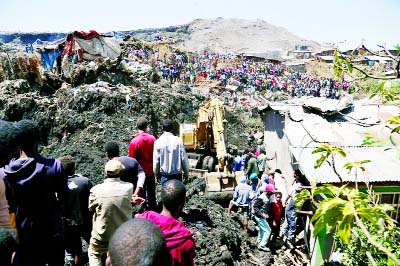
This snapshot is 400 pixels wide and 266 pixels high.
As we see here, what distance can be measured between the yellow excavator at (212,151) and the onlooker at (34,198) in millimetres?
6879

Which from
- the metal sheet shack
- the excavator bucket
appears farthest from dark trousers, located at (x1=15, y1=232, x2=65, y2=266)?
the excavator bucket

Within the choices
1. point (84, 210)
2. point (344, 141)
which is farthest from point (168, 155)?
point (344, 141)

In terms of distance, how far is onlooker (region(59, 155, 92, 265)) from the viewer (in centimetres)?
450

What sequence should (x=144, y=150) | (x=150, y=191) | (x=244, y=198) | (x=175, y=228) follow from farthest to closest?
1. (x=244, y=198)
2. (x=150, y=191)
3. (x=144, y=150)
4. (x=175, y=228)

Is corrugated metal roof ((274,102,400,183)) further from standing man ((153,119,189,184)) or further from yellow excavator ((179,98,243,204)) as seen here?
yellow excavator ((179,98,243,204))

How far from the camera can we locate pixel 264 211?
26.4 ft

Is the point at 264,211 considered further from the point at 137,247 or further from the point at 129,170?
the point at 137,247

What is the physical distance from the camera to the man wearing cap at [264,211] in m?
7.98

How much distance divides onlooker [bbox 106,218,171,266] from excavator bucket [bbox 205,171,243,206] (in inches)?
323

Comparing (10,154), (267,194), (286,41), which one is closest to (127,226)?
(10,154)

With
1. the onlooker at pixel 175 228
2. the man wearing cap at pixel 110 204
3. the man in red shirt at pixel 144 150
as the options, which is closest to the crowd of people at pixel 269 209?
the man in red shirt at pixel 144 150

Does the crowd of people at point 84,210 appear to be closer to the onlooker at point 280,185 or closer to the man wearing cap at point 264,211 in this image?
the man wearing cap at point 264,211

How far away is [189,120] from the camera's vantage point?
19547mm

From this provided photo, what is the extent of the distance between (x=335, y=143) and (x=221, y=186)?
3.86m
